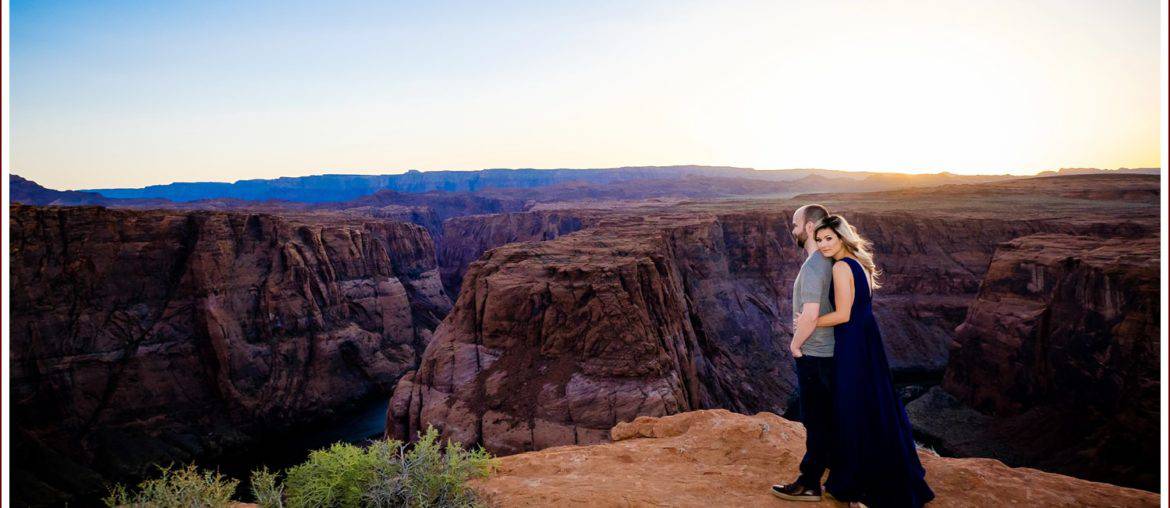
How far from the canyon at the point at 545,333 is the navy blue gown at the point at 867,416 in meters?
1.67

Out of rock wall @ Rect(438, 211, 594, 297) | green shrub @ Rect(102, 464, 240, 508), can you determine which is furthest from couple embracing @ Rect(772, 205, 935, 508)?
rock wall @ Rect(438, 211, 594, 297)

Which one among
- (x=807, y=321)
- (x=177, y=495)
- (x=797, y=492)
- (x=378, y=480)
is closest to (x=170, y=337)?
(x=177, y=495)

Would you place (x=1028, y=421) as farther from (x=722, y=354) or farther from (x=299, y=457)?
(x=299, y=457)

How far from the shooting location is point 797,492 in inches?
228

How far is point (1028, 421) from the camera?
28328 mm

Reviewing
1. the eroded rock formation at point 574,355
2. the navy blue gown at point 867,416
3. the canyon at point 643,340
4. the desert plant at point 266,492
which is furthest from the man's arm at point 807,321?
the eroded rock formation at point 574,355

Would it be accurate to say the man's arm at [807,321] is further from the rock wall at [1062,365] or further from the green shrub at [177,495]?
the rock wall at [1062,365]

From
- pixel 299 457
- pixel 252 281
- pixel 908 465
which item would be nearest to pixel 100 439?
pixel 299 457

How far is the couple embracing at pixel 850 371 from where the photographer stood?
5.39 meters

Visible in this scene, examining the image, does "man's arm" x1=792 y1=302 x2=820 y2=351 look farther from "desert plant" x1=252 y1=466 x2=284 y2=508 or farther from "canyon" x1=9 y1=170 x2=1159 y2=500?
"desert plant" x1=252 y1=466 x2=284 y2=508

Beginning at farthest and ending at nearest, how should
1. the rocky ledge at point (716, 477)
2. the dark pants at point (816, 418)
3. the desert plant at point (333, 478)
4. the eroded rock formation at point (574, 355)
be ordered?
the eroded rock formation at point (574, 355) → the rocky ledge at point (716, 477) → the dark pants at point (816, 418) → the desert plant at point (333, 478)

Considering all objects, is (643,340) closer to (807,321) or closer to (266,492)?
(807,321)

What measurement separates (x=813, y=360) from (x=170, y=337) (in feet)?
133

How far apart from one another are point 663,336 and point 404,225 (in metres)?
48.1
